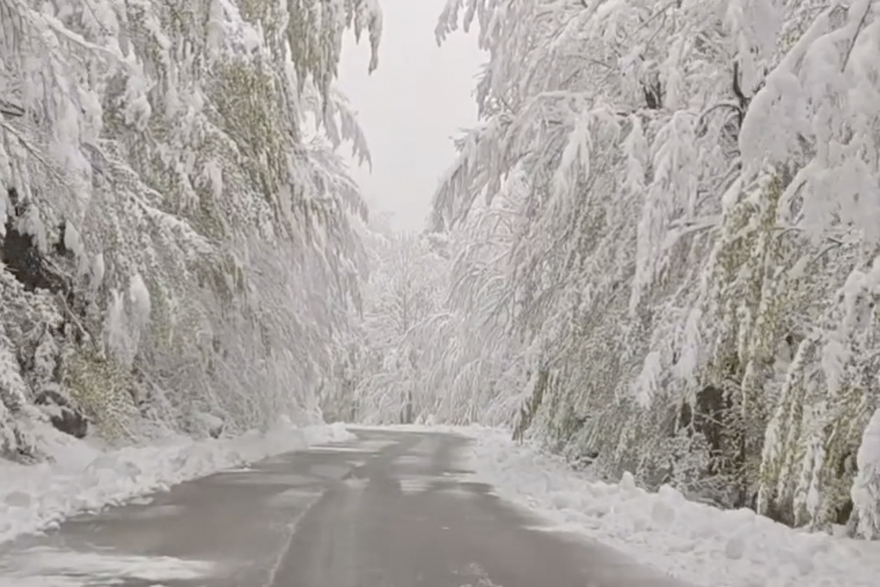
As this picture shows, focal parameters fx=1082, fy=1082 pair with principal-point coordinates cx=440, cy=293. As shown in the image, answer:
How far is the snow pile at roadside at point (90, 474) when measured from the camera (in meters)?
10.2

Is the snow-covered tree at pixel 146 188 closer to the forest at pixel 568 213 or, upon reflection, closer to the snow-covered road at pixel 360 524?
the forest at pixel 568 213

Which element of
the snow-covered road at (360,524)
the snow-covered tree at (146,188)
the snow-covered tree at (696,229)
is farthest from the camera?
the snow-covered tree at (146,188)

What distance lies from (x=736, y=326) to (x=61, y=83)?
6.02 m

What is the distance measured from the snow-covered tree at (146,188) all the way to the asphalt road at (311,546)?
198cm

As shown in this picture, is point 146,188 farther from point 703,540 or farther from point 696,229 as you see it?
point 703,540

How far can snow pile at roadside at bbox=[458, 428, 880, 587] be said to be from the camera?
7625 mm

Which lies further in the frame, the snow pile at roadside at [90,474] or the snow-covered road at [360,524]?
the snow pile at roadside at [90,474]

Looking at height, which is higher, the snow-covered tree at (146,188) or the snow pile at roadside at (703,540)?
the snow-covered tree at (146,188)

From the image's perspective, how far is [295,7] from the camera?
14.2 metres

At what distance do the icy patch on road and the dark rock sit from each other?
6846 millimetres

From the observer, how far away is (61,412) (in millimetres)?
15055

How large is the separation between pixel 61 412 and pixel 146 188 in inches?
153

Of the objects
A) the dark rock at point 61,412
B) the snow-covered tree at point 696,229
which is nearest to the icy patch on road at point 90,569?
the snow-covered tree at point 696,229

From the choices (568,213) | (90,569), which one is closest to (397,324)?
(568,213)
